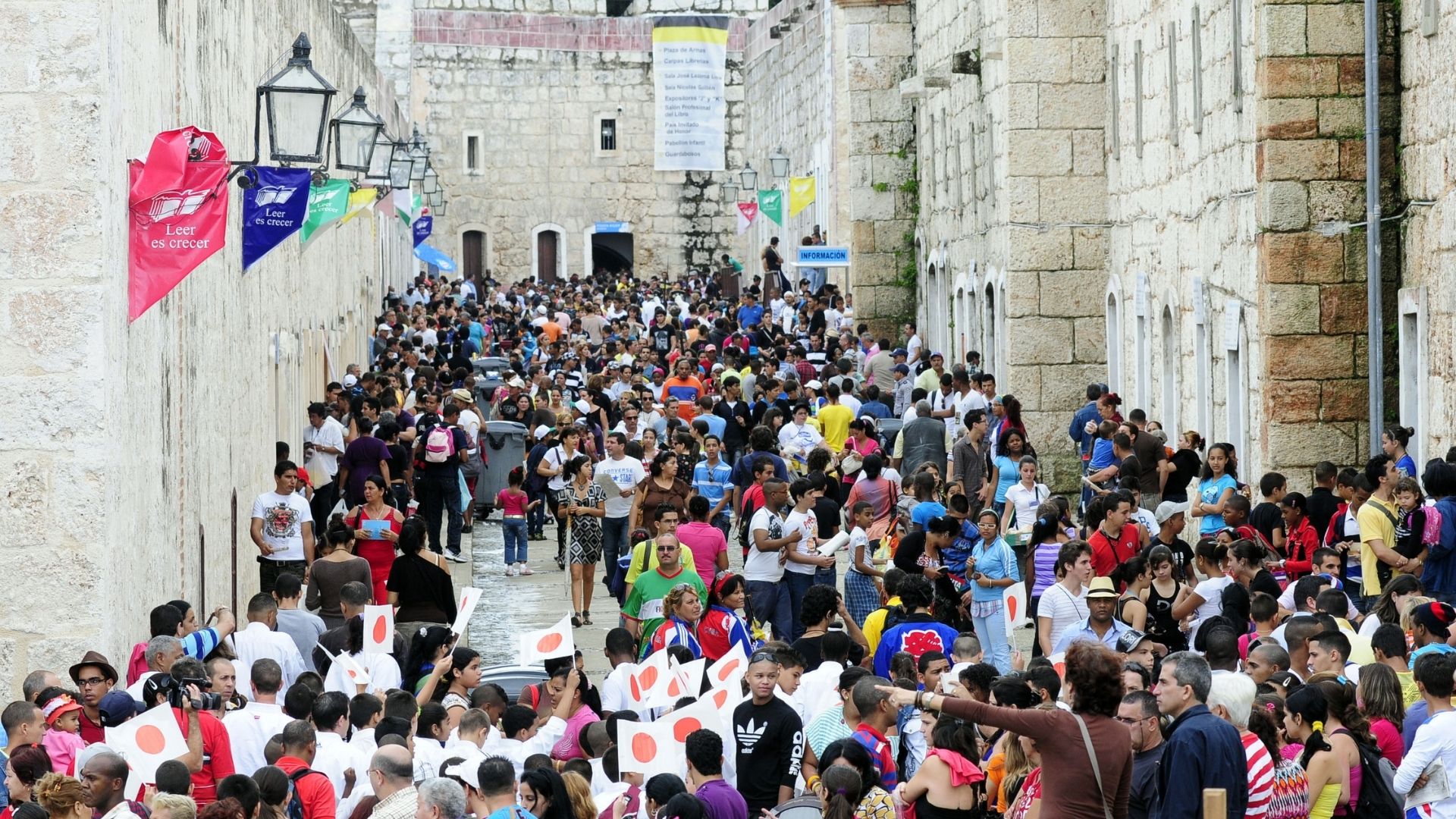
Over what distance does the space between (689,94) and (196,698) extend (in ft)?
126

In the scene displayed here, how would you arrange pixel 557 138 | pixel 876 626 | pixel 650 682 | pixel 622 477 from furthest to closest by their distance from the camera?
pixel 557 138 < pixel 622 477 < pixel 876 626 < pixel 650 682

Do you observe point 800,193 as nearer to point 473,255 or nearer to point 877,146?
point 877,146

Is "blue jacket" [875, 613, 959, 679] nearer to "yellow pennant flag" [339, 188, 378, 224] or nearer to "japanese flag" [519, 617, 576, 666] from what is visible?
"japanese flag" [519, 617, 576, 666]

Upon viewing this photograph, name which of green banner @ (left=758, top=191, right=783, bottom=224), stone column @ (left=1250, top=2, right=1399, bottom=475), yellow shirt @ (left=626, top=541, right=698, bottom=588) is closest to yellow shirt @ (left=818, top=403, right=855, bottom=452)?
stone column @ (left=1250, top=2, right=1399, bottom=475)

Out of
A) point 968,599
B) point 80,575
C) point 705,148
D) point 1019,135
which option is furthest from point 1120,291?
point 705,148

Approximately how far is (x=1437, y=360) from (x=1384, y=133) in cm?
210

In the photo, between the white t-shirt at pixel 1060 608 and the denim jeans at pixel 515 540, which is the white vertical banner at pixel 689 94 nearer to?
the denim jeans at pixel 515 540

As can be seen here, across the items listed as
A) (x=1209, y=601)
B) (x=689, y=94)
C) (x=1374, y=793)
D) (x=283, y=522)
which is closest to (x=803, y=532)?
(x=1209, y=601)

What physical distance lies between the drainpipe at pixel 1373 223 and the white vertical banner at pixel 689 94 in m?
31.1

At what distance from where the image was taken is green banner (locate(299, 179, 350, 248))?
16609 mm

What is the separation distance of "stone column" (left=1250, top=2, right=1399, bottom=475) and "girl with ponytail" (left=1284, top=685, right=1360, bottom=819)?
7.99 meters

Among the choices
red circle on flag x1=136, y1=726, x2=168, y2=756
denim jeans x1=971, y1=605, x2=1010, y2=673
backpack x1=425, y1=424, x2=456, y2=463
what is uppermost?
backpack x1=425, y1=424, x2=456, y2=463

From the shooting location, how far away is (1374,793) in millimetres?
7730

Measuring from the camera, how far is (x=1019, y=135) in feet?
73.7
